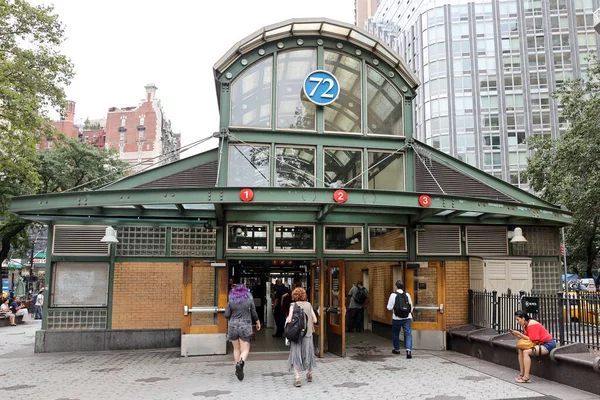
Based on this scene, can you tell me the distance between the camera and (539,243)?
13109 mm

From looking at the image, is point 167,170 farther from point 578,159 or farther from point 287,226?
point 578,159

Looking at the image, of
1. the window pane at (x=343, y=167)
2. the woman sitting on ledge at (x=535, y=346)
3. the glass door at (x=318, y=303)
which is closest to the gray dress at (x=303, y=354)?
the glass door at (x=318, y=303)

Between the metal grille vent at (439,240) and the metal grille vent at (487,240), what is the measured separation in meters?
0.35

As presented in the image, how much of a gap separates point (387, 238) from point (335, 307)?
2251mm

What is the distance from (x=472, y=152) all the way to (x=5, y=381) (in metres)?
53.5

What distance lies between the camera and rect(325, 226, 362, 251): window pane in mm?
12117

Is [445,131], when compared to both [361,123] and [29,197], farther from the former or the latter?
[29,197]

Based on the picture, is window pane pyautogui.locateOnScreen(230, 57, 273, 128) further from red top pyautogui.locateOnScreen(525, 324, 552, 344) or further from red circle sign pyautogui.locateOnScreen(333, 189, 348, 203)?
red top pyautogui.locateOnScreen(525, 324, 552, 344)

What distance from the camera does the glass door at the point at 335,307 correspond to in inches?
442

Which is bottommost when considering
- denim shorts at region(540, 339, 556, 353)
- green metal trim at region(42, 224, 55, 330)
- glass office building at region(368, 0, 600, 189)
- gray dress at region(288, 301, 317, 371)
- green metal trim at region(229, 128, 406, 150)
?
gray dress at region(288, 301, 317, 371)

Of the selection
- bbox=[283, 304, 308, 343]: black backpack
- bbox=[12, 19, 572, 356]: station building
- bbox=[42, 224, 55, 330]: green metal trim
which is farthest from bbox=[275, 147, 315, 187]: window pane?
bbox=[42, 224, 55, 330]: green metal trim

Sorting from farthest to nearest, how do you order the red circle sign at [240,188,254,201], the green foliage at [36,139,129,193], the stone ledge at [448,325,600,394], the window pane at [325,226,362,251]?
the green foliage at [36,139,129,193], the window pane at [325,226,362,251], the red circle sign at [240,188,254,201], the stone ledge at [448,325,600,394]

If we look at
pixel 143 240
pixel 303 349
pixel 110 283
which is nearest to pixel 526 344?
pixel 303 349

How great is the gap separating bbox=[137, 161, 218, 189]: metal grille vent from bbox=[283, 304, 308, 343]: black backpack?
459 cm
